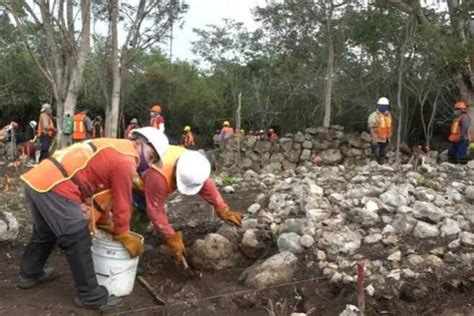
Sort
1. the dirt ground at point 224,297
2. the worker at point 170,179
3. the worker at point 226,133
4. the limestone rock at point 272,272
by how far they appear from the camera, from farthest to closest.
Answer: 1. the worker at point 226,133
2. the limestone rock at point 272,272
3. the worker at point 170,179
4. the dirt ground at point 224,297

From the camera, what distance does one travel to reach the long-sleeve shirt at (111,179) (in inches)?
153

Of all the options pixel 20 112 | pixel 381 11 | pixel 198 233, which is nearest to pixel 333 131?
pixel 381 11

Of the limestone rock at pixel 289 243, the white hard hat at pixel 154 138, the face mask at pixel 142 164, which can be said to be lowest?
the limestone rock at pixel 289 243

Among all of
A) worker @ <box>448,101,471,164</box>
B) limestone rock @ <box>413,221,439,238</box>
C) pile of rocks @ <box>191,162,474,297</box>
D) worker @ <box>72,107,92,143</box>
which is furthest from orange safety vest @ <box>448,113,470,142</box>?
worker @ <box>72,107,92,143</box>

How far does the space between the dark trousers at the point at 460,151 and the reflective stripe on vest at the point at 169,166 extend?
857cm

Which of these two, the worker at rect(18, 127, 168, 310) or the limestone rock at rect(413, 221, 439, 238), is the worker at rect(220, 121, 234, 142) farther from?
the worker at rect(18, 127, 168, 310)

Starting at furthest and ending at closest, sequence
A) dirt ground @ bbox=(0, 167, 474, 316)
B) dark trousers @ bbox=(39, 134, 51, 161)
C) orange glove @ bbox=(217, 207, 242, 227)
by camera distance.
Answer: dark trousers @ bbox=(39, 134, 51, 161) → orange glove @ bbox=(217, 207, 242, 227) → dirt ground @ bbox=(0, 167, 474, 316)

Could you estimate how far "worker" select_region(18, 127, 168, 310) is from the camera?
3.89m

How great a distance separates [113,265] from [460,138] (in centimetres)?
902

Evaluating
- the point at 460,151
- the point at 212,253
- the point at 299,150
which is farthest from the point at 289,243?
the point at 299,150

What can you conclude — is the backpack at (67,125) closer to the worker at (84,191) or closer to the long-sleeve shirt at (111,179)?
the worker at (84,191)

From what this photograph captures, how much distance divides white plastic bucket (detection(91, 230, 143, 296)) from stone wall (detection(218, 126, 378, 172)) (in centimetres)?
871

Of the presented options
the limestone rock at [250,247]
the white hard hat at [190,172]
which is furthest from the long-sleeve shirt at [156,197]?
the limestone rock at [250,247]

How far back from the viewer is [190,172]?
14.0ft
